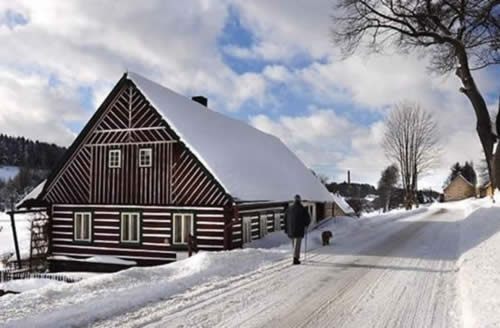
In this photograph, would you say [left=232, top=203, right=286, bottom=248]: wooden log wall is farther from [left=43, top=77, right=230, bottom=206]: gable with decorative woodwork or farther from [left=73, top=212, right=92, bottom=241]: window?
[left=73, top=212, right=92, bottom=241]: window

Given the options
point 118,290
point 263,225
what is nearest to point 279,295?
point 118,290

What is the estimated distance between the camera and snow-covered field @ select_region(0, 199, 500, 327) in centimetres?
643

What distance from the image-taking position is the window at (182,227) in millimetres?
17217

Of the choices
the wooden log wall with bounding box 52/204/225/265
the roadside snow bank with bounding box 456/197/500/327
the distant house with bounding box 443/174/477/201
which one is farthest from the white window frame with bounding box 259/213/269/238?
the distant house with bounding box 443/174/477/201

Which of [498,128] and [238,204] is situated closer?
[498,128]

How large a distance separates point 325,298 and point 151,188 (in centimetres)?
1167

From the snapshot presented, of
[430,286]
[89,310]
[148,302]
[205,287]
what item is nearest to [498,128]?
[430,286]

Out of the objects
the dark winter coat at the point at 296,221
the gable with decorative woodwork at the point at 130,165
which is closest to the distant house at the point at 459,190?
the gable with decorative woodwork at the point at 130,165

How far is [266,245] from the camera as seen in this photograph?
60.3 feet

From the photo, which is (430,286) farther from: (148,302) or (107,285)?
(107,285)

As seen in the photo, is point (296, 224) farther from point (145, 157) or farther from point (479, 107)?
point (145, 157)

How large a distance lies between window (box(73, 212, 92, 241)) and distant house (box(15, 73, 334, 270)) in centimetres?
5

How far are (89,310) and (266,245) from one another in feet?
40.1

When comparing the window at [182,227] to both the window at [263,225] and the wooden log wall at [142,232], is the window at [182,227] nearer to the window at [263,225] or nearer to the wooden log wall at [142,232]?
the wooden log wall at [142,232]
